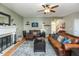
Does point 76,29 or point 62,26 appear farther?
point 62,26

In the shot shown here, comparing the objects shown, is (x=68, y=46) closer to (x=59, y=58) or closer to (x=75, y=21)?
(x=59, y=58)

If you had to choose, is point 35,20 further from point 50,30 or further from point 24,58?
point 24,58

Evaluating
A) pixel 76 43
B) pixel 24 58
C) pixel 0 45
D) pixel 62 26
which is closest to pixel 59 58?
pixel 24 58

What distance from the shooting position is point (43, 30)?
11.8 m

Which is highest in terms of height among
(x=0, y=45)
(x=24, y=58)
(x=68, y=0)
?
(x=68, y=0)

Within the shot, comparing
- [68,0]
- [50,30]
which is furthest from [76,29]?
[68,0]

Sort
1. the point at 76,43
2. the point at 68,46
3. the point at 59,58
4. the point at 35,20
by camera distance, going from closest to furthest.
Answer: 1. the point at 59,58
2. the point at 68,46
3. the point at 76,43
4. the point at 35,20

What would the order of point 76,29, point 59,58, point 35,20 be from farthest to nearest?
1. point 35,20
2. point 76,29
3. point 59,58

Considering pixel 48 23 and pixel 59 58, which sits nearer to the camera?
pixel 59 58

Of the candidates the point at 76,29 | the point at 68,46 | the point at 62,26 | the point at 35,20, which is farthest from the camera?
the point at 35,20

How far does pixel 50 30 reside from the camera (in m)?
11.8

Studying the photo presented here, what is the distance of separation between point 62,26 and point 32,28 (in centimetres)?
301

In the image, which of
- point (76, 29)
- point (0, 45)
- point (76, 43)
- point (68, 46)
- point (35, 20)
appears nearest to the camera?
point (68, 46)

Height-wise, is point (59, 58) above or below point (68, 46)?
above
